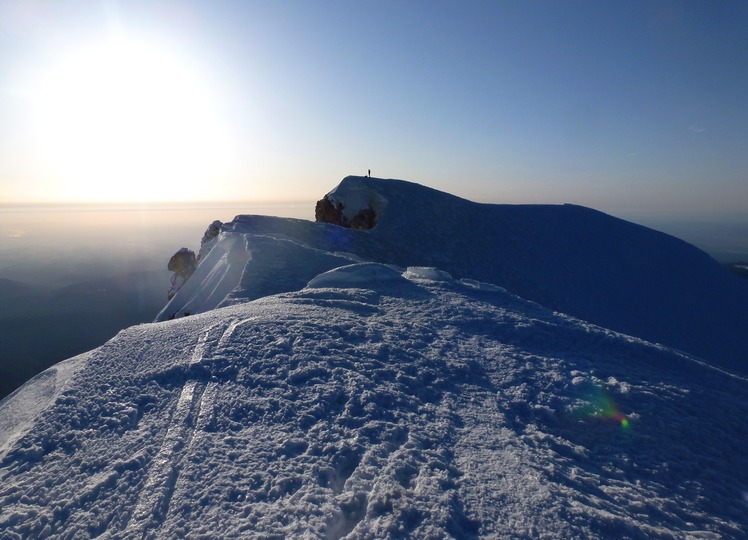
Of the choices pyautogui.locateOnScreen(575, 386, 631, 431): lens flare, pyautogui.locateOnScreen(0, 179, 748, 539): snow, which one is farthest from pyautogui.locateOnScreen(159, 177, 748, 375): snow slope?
pyautogui.locateOnScreen(575, 386, 631, 431): lens flare

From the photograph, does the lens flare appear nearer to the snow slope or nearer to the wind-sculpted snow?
the wind-sculpted snow

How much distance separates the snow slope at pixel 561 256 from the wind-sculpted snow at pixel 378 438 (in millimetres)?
8745

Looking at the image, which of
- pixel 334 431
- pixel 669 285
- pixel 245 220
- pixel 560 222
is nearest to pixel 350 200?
pixel 245 220

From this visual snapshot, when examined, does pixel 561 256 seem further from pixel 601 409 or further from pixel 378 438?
pixel 378 438

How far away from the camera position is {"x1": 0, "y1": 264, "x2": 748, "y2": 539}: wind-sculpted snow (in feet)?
8.16

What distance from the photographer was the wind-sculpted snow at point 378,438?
2488 mm

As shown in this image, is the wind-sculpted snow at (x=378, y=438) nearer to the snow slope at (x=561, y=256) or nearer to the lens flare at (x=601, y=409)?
the lens flare at (x=601, y=409)

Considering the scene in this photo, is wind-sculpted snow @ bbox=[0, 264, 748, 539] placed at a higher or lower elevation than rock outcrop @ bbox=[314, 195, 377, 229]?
lower

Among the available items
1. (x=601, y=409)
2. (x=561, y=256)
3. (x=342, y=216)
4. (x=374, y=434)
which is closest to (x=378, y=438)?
(x=374, y=434)

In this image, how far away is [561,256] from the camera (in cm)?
1944

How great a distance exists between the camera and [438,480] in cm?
274

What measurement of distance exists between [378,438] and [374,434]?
5cm

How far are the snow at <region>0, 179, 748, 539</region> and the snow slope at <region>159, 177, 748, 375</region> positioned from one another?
866 cm

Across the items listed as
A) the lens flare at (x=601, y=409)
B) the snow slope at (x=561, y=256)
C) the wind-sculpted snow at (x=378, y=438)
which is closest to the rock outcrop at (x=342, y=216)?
the snow slope at (x=561, y=256)
